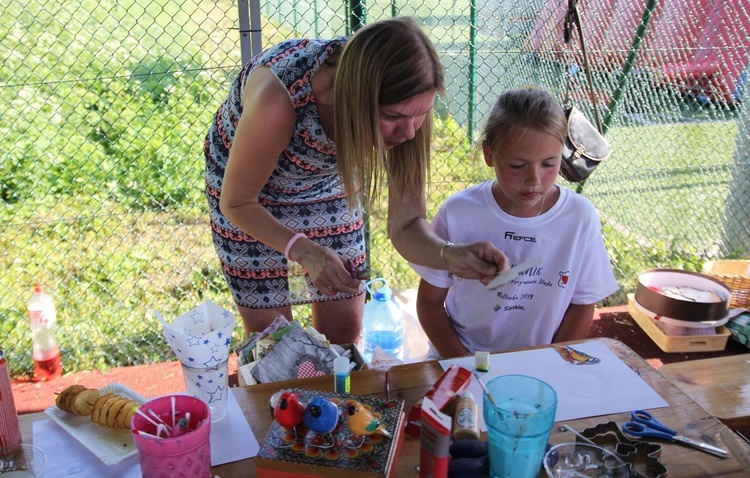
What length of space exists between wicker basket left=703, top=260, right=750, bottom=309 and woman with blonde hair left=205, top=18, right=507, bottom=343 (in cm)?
237

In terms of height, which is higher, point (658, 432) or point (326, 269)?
point (326, 269)

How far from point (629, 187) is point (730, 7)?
1.39 metres

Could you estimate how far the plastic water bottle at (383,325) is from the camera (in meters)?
3.04

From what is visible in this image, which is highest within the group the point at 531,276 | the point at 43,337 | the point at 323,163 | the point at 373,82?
the point at 373,82

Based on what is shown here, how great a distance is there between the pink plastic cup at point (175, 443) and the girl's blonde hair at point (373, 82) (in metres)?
0.81

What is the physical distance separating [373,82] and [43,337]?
95.7 inches

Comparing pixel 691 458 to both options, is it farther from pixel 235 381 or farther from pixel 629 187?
pixel 629 187

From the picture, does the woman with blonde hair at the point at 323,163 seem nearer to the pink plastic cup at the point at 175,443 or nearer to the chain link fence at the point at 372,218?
the pink plastic cup at the point at 175,443

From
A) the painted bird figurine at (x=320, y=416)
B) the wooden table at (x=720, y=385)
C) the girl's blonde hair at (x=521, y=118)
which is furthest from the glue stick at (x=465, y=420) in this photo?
the girl's blonde hair at (x=521, y=118)

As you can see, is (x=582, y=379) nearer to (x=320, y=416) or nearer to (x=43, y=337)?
(x=320, y=416)

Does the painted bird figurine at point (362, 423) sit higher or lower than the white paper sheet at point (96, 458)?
higher

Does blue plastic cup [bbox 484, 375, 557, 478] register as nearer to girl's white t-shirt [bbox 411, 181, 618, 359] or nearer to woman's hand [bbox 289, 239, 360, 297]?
woman's hand [bbox 289, 239, 360, 297]

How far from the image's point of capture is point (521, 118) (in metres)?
1.97

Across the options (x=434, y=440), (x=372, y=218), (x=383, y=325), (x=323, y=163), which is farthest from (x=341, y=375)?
(x=372, y=218)
